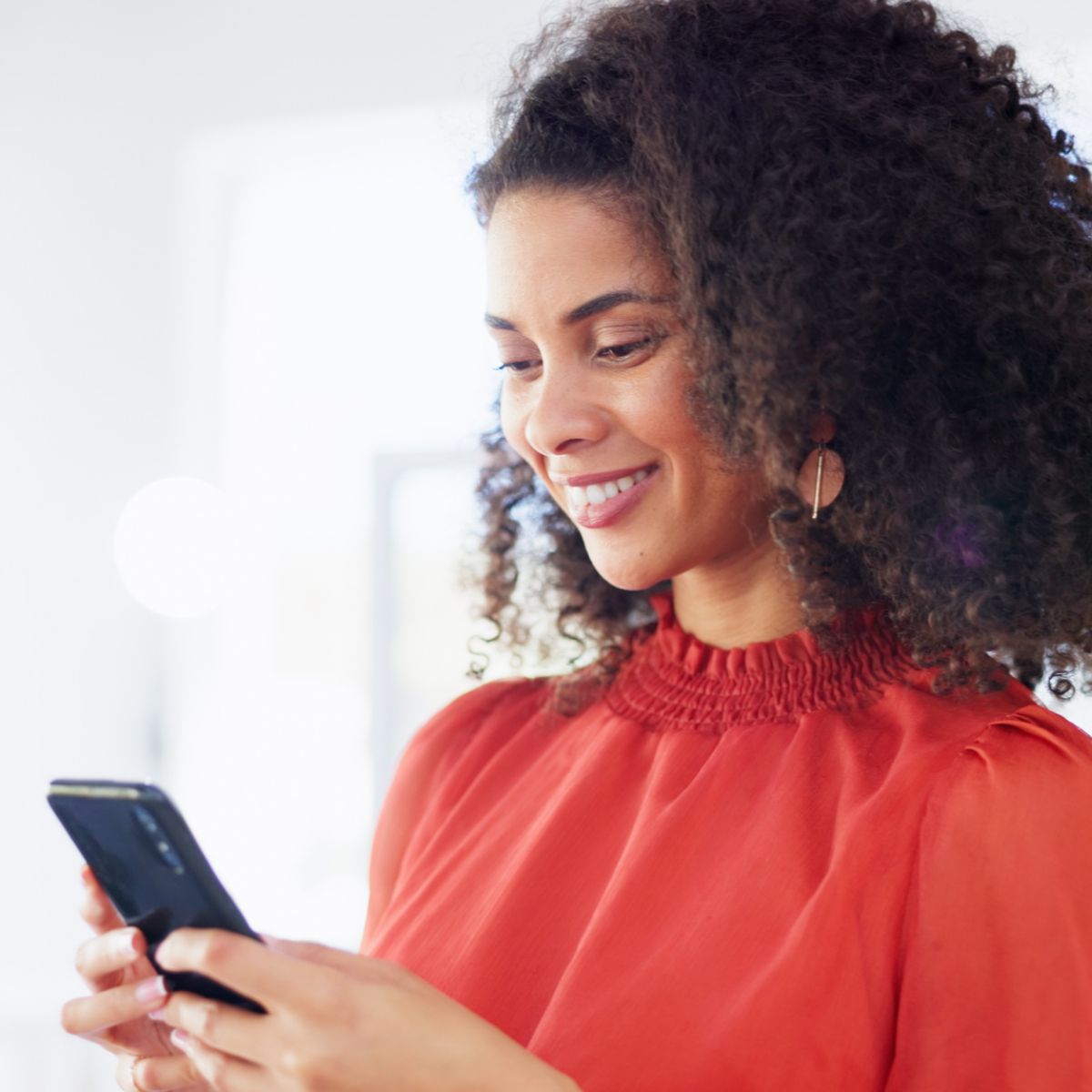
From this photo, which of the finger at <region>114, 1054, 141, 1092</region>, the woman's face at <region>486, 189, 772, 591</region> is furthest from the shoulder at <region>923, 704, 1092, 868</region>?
the finger at <region>114, 1054, 141, 1092</region>

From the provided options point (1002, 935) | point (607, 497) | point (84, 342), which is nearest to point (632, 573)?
point (607, 497)

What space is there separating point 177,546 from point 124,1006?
2108mm

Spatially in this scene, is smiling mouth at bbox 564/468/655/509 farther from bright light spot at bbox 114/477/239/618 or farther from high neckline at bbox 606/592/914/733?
bright light spot at bbox 114/477/239/618

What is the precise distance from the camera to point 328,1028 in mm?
750

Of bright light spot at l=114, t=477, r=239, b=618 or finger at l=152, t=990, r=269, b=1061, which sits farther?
bright light spot at l=114, t=477, r=239, b=618

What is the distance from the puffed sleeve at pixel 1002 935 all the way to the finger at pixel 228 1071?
0.41 meters

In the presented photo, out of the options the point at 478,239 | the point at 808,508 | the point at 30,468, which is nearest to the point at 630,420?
the point at 808,508

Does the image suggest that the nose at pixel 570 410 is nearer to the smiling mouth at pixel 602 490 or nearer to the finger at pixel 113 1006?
the smiling mouth at pixel 602 490

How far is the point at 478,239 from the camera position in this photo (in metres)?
2.92

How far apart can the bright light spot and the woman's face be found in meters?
1.93

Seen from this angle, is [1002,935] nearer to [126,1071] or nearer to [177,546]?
[126,1071]

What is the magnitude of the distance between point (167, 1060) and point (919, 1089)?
1.65 feet

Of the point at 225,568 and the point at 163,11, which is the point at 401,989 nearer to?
the point at 225,568

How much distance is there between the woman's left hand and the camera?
2.43ft
